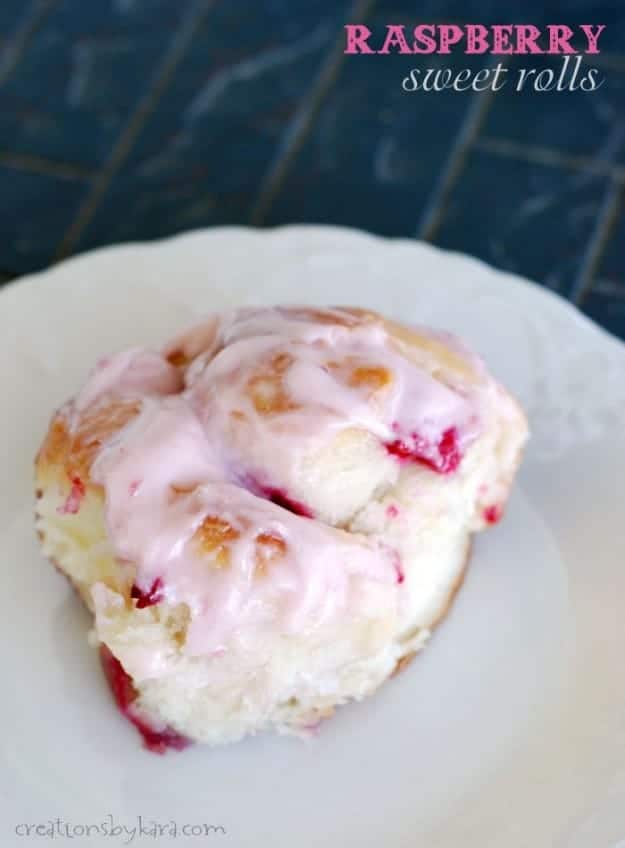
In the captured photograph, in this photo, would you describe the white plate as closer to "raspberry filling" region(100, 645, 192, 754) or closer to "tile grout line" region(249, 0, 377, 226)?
"raspberry filling" region(100, 645, 192, 754)

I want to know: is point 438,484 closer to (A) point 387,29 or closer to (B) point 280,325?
(B) point 280,325

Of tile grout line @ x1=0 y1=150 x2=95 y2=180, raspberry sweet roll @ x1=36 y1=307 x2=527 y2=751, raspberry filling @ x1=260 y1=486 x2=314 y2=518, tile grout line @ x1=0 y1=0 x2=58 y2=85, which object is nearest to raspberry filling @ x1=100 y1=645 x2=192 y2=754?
raspberry sweet roll @ x1=36 y1=307 x2=527 y2=751

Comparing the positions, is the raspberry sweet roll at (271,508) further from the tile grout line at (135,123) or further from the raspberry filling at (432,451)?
the tile grout line at (135,123)

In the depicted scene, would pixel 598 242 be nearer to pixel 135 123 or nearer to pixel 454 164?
pixel 454 164

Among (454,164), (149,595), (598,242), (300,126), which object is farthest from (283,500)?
(300,126)

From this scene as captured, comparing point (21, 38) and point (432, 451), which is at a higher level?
point (21, 38)

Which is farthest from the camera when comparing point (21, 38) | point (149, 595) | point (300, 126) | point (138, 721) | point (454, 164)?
point (21, 38)
